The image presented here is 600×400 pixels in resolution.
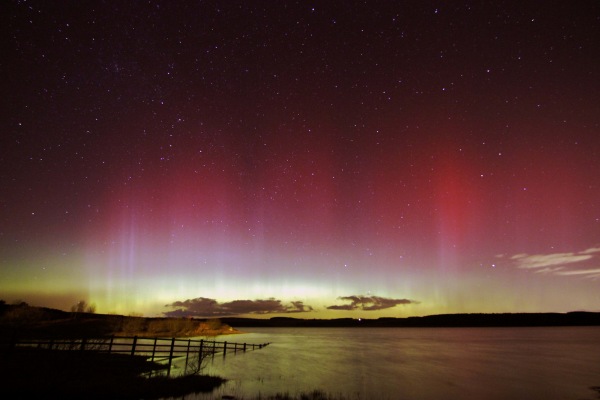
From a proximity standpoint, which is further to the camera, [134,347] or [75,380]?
[134,347]

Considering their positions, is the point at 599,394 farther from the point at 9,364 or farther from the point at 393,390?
the point at 9,364

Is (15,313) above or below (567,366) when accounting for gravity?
above

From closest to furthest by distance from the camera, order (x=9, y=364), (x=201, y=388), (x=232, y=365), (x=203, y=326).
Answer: (x=9, y=364) < (x=201, y=388) < (x=232, y=365) < (x=203, y=326)

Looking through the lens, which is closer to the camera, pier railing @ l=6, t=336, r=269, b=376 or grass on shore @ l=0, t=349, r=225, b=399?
grass on shore @ l=0, t=349, r=225, b=399

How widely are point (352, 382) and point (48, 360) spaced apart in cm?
2031

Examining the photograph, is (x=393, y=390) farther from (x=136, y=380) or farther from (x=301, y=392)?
(x=136, y=380)

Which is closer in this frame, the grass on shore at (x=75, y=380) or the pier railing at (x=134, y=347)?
the grass on shore at (x=75, y=380)

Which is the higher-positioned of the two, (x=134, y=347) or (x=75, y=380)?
(x=134, y=347)

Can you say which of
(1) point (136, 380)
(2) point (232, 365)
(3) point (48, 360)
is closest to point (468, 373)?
(2) point (232, 365)

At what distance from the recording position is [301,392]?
22.7 meters

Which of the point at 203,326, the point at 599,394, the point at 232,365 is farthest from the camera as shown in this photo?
the point at 203,326

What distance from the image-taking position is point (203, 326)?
104 m

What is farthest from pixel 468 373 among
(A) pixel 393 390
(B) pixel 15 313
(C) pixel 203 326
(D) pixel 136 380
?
(C) pixel 203 326

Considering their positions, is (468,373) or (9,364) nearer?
(9,364)
